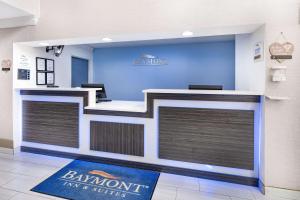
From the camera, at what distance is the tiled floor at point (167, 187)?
86.9 inches

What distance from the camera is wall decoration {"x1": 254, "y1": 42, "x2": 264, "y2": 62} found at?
2.35 metres

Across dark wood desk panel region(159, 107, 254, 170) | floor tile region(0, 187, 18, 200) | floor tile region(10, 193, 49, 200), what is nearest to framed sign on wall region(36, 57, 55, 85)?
floor tile region(0, 187, 18, 200)

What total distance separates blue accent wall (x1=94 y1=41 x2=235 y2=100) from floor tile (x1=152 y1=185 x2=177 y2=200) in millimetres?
3335

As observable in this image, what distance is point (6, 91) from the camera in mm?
3520

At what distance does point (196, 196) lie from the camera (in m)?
2.23

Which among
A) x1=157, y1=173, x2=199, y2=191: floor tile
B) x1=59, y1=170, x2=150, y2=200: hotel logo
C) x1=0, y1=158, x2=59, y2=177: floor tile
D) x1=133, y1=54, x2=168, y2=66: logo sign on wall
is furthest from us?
x1=133, y1=54, x2=168, y2=66: logo sign on wall

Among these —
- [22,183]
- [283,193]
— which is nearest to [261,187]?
[283,193]

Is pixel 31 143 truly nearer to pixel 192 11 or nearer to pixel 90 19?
pixel 90 19

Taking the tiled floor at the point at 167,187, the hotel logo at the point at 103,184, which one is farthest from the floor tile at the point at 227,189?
the hotel logo at the point at 103,184

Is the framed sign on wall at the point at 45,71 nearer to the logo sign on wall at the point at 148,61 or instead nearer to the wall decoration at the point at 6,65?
the wall decoration at the point at 6,65

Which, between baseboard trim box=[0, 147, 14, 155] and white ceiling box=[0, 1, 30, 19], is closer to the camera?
white ceiling box=[0, 1, 30, 19]

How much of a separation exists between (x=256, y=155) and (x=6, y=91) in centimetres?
443

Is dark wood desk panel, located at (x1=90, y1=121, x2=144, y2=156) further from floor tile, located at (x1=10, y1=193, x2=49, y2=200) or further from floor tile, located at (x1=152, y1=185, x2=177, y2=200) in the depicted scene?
floor tile, located at (x1=10, y1=193, x2=49, y2=200)

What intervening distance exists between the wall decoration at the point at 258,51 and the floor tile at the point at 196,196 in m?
1.84
